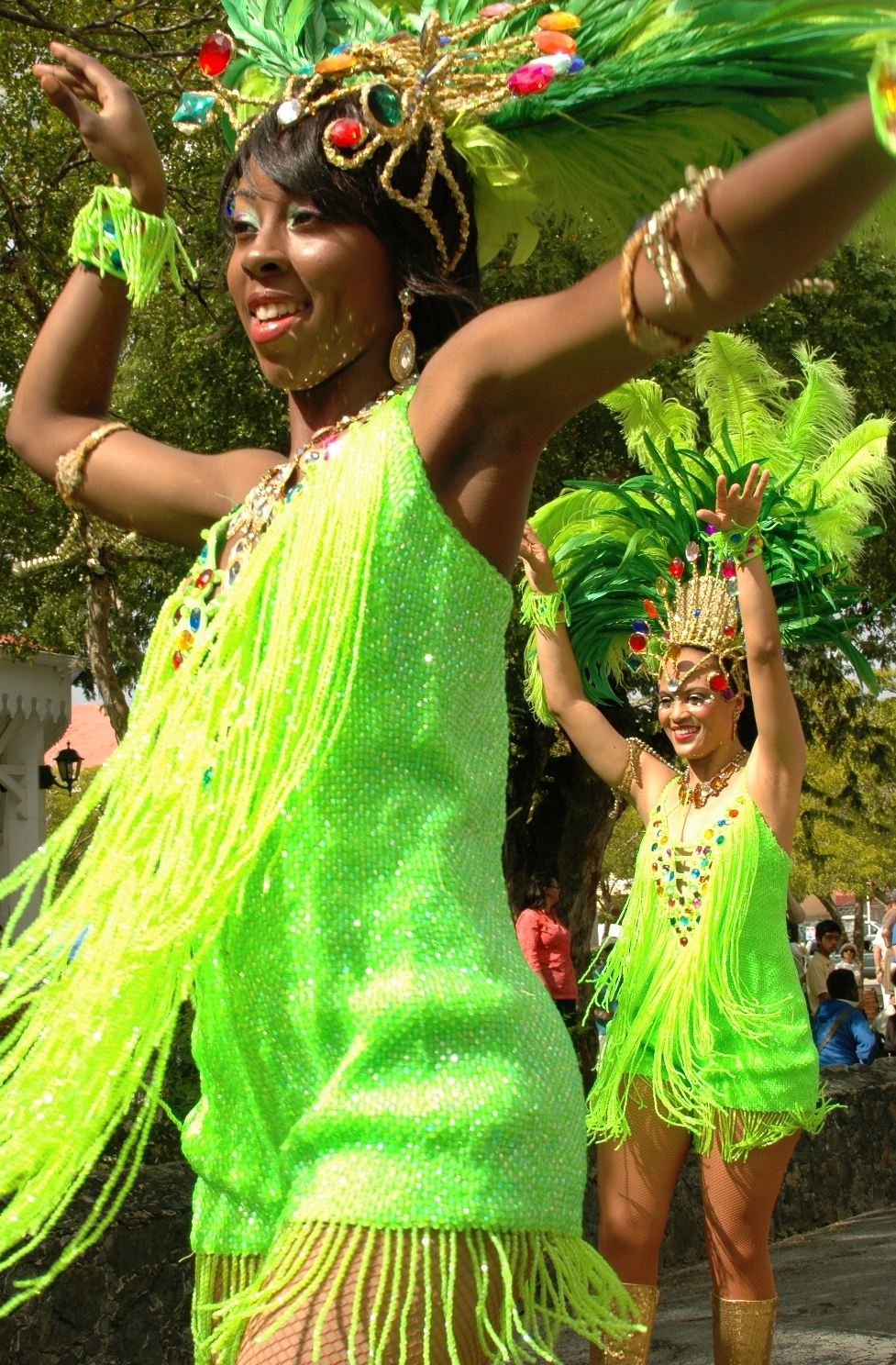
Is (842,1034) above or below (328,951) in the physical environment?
above

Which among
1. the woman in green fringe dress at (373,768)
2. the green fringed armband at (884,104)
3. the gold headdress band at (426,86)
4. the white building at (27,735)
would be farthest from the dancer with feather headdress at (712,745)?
the white building at (27,735)

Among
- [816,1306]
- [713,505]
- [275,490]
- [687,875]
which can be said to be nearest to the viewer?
[275,490]

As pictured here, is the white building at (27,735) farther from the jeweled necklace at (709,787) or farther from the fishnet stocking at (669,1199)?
the fishnet stocking at (669,1199)

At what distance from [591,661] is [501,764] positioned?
10.1ft

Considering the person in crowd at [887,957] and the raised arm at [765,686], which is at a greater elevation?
the person in crowd at [887,957]

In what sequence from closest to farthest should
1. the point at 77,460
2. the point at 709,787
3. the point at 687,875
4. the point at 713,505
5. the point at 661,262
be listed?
the point at 661,262, the point at 77,460, the point at 687,875, the point at 709,787, the point at 713,505

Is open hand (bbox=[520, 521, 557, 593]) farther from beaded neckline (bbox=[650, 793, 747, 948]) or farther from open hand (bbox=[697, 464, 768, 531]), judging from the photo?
beaded neckline (bbox=[650, 793, 747, 948])

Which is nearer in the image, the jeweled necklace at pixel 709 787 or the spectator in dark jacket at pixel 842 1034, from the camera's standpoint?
the jeweled necklace at pixel 709 787

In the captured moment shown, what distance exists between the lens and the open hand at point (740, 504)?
3809 millimetres

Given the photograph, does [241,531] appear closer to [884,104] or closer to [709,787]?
[884,104]

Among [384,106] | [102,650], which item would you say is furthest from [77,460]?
[102,650]

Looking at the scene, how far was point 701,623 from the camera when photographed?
4.48m

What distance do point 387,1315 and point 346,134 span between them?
137 centimetres

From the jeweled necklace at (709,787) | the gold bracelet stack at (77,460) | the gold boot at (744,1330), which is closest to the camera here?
the gold bracelet stack at (77,460)
